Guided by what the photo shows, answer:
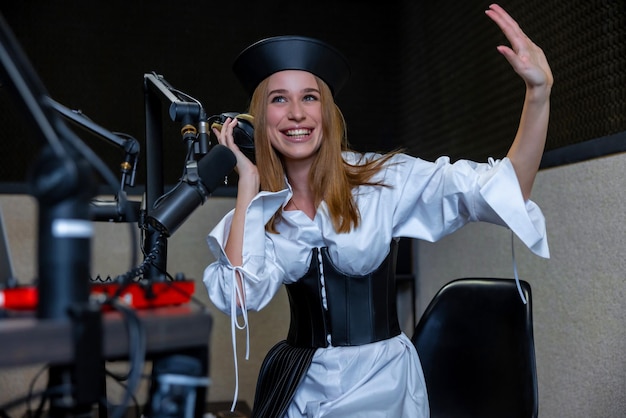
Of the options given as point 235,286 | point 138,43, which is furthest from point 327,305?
point 138,43

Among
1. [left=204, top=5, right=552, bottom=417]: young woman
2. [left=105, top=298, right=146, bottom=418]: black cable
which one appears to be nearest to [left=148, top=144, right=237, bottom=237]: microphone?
[left=105, top=298, right=146, bottom=418]: black cable

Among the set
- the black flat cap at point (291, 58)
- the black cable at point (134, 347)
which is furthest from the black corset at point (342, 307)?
the black cable at point (134, 347)

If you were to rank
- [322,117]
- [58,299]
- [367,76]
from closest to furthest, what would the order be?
[58,299] → [322,117] → [367,76]

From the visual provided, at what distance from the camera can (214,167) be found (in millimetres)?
1180

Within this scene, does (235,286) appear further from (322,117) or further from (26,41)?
(26,41)

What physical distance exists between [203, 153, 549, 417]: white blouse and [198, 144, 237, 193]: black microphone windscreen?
651mm

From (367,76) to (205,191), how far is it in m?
2.93

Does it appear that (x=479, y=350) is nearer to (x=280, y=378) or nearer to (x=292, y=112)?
(x=280, y=378)

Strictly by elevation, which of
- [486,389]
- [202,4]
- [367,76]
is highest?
[202,4]

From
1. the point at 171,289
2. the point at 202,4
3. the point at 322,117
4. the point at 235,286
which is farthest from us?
the point at 202,4

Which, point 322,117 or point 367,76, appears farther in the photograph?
point 367,76

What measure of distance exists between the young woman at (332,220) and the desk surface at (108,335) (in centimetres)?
98

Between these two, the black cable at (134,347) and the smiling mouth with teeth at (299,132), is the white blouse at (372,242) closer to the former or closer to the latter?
the smiling mouth with teeth at (299,132)

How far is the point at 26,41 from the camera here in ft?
11.0
